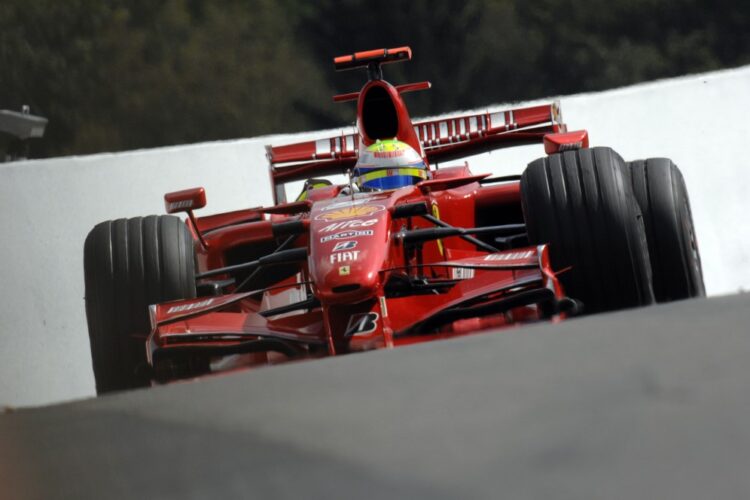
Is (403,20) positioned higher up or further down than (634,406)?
higher up

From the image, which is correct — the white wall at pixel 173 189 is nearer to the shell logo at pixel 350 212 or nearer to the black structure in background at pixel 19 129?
the black structure in background at pixel 19 129

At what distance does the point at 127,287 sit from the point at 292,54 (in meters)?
19.8

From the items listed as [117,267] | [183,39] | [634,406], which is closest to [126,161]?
[117,267]

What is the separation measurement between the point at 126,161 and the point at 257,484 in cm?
643

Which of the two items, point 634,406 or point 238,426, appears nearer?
point 634,406

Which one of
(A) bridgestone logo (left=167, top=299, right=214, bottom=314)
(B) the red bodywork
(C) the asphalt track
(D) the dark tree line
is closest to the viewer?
(C) the asphalt track

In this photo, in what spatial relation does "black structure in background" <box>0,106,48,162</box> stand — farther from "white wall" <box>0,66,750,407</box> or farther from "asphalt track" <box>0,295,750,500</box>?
"asphalt track" <box>0,295,750,500</box>

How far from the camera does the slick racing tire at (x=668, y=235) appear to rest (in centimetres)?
584

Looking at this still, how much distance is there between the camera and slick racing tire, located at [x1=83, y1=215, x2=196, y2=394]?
5840 mm

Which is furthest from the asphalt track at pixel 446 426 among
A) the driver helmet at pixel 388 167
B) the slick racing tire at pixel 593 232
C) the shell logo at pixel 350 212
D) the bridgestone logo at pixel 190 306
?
the driver helmet at pixel 388 167

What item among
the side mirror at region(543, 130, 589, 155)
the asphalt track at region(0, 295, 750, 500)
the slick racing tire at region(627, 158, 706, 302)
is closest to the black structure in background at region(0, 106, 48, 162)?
the side mirror at region(543, 130, 589, 155)

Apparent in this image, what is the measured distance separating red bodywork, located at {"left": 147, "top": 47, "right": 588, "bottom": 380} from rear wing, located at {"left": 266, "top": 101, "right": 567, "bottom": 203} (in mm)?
695

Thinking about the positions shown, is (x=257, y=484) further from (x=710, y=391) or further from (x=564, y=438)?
(x=710, y=391)

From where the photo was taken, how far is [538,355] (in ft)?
8.68
